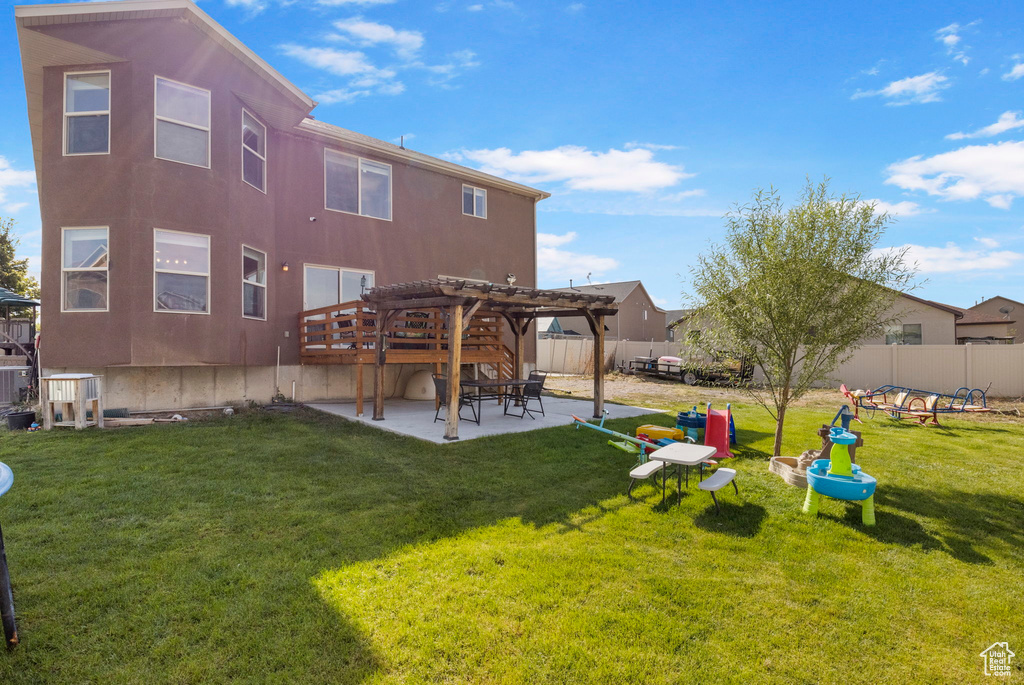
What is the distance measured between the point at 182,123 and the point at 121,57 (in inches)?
53.1

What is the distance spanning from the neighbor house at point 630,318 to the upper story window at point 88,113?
2657 cm

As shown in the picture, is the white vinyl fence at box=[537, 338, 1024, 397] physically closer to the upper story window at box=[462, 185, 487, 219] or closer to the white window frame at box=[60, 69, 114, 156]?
the upper story window at box=[462, 185, 487, 219]

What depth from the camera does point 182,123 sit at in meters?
9.41

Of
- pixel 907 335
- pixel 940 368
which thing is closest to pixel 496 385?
pixel 940 368

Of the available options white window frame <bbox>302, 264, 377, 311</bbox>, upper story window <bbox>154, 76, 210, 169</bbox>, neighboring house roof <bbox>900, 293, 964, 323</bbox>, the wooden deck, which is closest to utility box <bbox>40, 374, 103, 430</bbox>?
the wooden deck

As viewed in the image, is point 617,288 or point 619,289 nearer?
point 619,289

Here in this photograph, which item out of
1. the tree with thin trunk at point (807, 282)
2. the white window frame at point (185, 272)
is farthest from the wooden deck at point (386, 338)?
the tree with thin trunk at point (807, 282)

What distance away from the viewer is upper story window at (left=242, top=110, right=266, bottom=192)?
10.6 meters

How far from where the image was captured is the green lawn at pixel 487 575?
2594 millimetres

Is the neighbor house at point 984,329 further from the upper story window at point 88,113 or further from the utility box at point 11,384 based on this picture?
the utility box at point 11,384

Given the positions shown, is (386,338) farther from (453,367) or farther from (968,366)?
(968,366)

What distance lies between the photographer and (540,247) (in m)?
17.5

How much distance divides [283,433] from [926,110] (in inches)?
598

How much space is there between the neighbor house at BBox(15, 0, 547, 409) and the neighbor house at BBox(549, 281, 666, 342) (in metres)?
23.5
